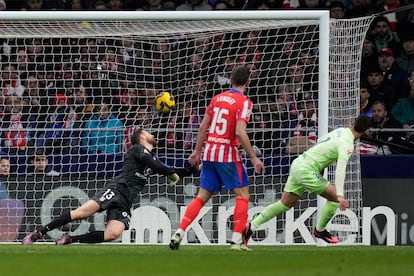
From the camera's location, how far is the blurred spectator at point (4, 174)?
17.5 meters

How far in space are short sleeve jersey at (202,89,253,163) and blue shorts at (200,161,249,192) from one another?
7cm

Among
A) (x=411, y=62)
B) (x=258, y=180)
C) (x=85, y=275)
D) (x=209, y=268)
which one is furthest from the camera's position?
(x=411, y=62)

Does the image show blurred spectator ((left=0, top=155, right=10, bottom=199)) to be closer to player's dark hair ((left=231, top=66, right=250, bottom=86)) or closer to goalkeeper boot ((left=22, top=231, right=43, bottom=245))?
goalkeeper boot ((left=22, top=231, right=43, bottom=245))

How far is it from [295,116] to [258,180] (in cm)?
107

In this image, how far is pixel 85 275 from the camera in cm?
908

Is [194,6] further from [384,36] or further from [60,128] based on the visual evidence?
[60,128]

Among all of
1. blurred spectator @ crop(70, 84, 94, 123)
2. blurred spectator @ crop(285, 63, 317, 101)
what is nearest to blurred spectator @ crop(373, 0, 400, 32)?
blurred spectator @ crop(285, 63, 317, 101)

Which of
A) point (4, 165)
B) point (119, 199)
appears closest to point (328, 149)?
point (119, 199)

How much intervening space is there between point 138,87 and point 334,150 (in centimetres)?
455

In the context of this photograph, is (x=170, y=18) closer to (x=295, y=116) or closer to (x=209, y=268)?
(x=295, y=116)

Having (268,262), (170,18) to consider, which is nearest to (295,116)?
(170,18)

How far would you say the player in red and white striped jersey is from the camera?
13547 millimetres

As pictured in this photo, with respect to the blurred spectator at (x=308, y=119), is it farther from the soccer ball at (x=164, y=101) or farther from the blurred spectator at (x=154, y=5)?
the blurred spectator at (x=154, y=5)

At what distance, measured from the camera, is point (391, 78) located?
63.8 ft
